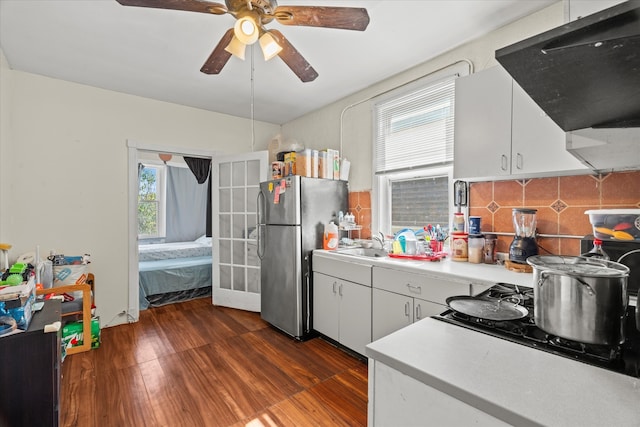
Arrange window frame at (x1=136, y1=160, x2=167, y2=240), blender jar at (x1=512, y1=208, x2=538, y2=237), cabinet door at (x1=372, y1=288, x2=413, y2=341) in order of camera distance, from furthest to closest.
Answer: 1. window frame at (x1=136, y1=160, x2=167, y2=240)
2. cabinet door at (x1=372, y1=288, x2=413, y2=341)
3. blender jar at (x1=512, y1=208, x2=538, y2=237)

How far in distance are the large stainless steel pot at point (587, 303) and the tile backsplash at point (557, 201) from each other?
1192mm

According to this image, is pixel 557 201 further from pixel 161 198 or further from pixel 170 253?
pixel 161 198

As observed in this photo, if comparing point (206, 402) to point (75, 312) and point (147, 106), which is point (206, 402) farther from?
point (147, 106)

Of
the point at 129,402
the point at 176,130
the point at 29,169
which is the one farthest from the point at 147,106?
the point at 129,402

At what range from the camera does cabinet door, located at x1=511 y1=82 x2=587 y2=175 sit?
1589 mm

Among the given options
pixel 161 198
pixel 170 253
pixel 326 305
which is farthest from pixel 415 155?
pixel 161 198

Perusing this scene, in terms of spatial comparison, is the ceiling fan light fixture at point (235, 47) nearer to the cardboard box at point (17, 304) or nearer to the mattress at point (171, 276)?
the cardboard box at point (17, 304)

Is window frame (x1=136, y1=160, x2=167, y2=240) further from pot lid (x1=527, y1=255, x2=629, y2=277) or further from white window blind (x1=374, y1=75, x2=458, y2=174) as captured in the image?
pot lid (x1=527, y1=255, x2=629, y2=277)

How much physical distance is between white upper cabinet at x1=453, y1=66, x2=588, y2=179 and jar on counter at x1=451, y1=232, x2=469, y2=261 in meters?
0.48

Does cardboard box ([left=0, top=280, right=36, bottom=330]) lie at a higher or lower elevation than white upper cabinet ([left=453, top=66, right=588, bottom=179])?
lower

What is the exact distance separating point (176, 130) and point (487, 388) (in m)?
3.92

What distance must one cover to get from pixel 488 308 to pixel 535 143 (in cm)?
115

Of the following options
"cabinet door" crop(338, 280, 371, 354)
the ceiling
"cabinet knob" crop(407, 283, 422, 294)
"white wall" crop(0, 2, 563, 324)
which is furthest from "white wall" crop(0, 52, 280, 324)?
"cabinet knob" crop(407, 283, 422, 294)

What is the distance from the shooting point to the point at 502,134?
5.86 ft
